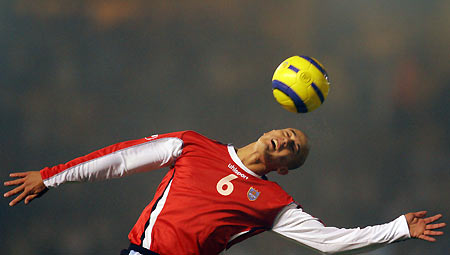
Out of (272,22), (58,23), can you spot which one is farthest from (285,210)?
(58,23)

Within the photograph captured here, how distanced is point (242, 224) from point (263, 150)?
1.46 ft

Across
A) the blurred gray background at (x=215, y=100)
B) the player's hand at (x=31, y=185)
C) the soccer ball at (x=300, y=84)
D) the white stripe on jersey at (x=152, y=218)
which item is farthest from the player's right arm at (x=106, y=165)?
the blurred gray background at (x=215, y=100)

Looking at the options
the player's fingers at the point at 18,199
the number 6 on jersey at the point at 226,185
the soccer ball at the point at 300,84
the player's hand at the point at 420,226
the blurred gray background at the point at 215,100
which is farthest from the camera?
the blurred gray background at the point at 215,100

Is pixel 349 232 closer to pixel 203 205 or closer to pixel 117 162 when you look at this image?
pixel 203 205

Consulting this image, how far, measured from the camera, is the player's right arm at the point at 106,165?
3350mm

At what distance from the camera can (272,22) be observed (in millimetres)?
6238

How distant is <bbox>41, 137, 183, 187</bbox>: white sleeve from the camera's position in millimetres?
3383

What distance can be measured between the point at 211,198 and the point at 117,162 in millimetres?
568

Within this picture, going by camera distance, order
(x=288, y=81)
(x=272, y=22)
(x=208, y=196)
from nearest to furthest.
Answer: (x=208, y=196)
(x=288, y=81)
(x=272, y=22)

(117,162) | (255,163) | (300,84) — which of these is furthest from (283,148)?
(117,162)

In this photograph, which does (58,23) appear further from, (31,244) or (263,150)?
(263,150)

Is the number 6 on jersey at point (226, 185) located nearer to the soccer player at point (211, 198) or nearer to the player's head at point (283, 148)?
the soccer player at point (211, 198)

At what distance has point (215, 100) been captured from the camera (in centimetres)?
604

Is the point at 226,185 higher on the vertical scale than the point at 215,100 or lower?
lower
